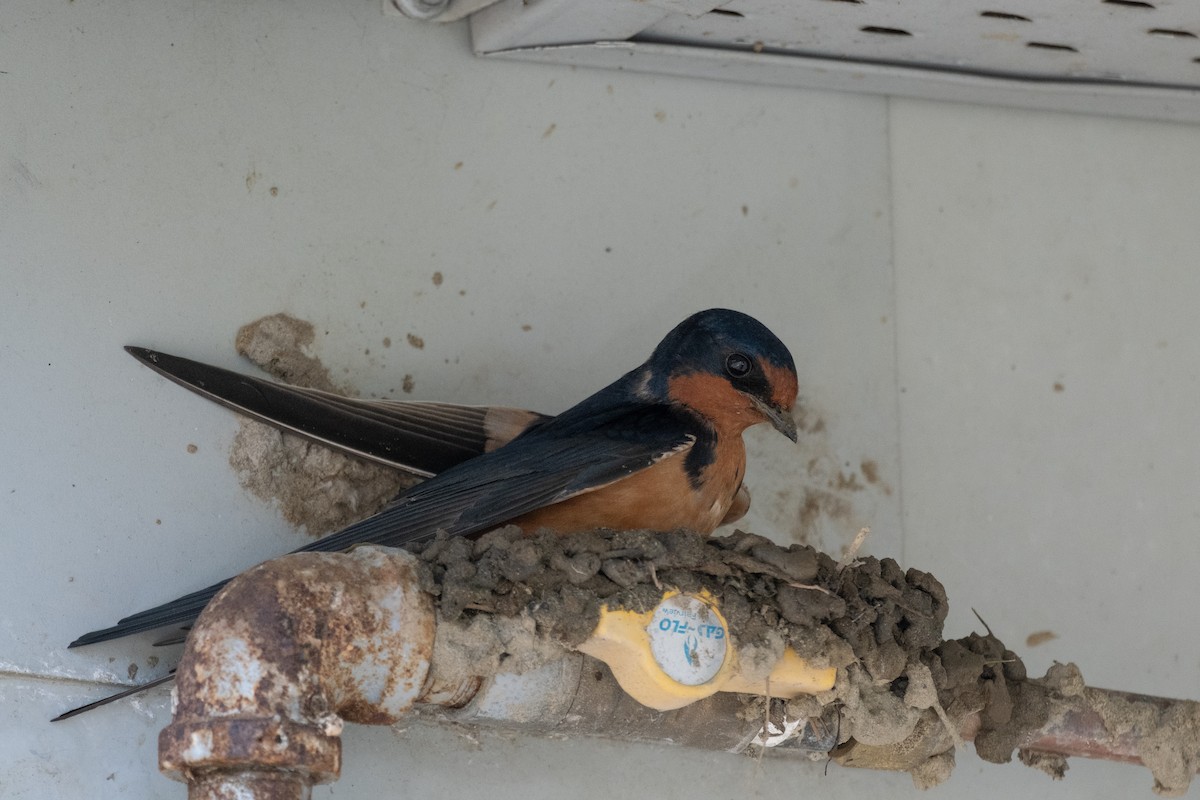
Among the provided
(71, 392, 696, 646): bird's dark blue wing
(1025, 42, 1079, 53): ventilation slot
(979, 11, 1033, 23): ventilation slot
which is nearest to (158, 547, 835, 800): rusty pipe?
(71, 392, 696, 646): bird's dark blue wing

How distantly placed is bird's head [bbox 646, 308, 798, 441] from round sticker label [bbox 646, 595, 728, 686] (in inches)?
22.9

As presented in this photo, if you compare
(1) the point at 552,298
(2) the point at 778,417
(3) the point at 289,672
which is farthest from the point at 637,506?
(3) the point at 289,672

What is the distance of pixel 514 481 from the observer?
2.89m

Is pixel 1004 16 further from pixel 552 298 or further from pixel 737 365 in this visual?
pixel 552 298

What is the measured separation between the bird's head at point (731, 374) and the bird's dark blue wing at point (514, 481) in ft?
0.30

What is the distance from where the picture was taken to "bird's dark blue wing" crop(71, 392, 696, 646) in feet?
9.06

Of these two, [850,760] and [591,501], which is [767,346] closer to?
[591,501]

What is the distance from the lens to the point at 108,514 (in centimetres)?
297

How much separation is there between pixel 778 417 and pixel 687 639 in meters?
0.68

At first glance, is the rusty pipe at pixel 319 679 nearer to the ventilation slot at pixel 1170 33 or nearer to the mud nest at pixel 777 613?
the mud nest at pixel 777 613

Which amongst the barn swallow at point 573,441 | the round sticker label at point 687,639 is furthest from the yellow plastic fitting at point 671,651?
the barn swallow at point 573,441

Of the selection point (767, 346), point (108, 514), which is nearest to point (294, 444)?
point (108, 514)

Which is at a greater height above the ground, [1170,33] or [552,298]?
[1170,33]

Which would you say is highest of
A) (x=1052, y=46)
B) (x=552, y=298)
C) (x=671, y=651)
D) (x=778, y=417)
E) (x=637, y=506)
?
(x=1052, y=46)
